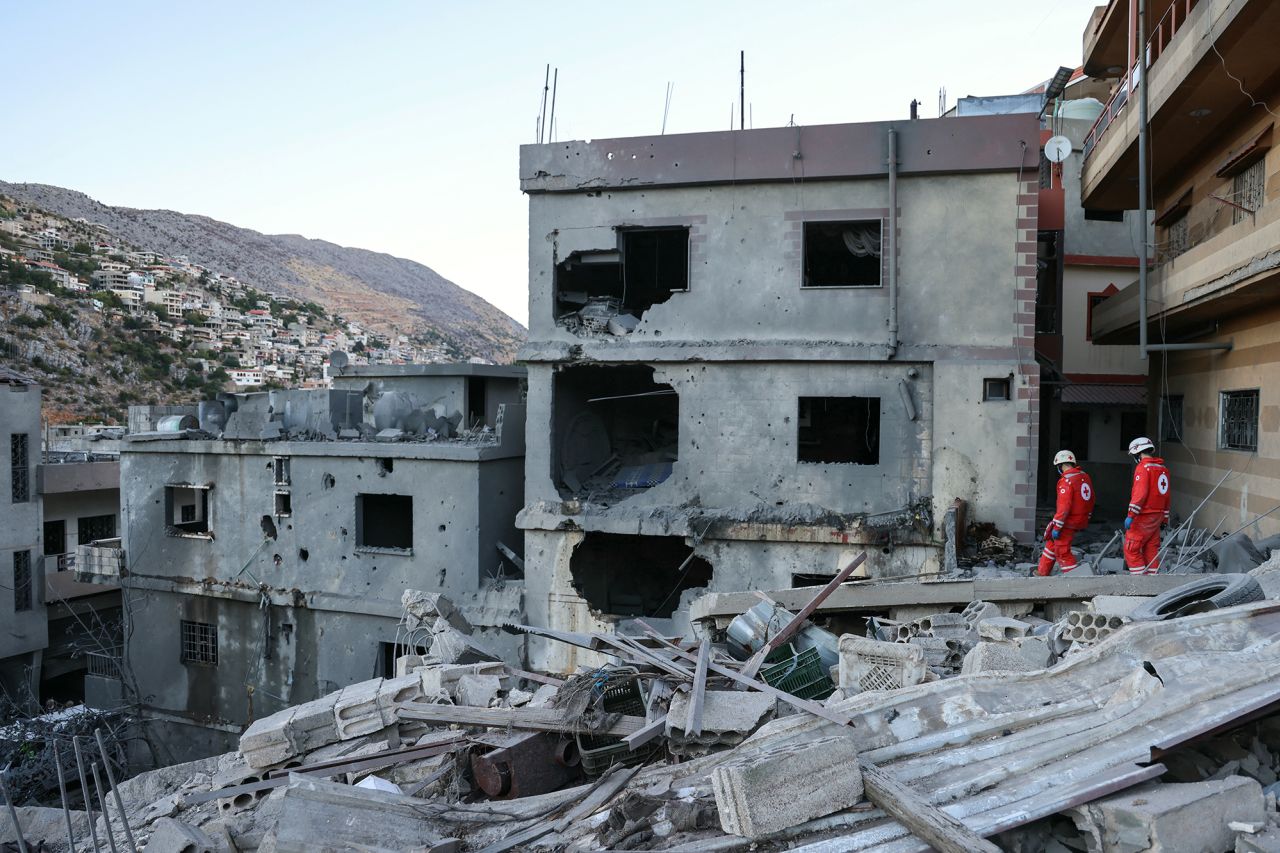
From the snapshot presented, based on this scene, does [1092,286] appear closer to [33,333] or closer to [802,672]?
[802,672]

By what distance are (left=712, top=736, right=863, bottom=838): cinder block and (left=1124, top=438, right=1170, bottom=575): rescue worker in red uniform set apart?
21.2ft

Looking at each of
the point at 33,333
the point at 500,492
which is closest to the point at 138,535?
the point at 500,492

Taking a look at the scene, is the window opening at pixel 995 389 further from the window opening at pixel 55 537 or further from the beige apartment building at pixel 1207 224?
the window opening at pixel 55 537

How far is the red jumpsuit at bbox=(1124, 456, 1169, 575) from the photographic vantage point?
8953 mm

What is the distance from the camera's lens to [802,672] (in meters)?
6.80

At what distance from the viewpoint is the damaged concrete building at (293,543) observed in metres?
15.4

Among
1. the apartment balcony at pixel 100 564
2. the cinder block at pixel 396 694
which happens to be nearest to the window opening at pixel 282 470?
the apartment balcony at pixel 100 564

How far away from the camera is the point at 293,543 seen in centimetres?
1648

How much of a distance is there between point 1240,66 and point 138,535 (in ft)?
66.9

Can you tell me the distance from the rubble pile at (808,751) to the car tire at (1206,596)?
3 centimetres

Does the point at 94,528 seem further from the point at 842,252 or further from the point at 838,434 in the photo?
the point at 842,252

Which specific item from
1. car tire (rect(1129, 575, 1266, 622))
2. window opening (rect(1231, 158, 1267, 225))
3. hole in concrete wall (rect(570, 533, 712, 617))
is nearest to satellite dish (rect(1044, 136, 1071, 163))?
window opening (rect(1231, 158, 1267, 225))

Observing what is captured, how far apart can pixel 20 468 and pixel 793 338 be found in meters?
21.0

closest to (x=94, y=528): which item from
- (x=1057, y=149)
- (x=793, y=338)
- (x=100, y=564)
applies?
(x=100, y=564)
